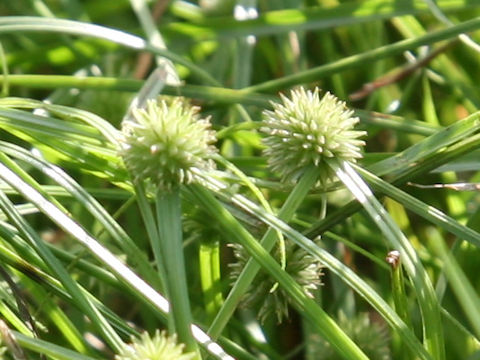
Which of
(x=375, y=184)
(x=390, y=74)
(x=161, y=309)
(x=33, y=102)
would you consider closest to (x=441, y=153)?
(x=375, y=184)

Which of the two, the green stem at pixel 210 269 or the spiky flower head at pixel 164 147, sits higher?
the spiky flower head at pixel 164 147

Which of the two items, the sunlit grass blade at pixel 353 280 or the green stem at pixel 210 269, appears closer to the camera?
the sunlit grass blade at pixel 353 280

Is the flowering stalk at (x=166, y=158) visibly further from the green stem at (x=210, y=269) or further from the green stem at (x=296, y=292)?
Result: the green stem at (x=210, y=269)

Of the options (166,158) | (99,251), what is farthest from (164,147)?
(99,251)

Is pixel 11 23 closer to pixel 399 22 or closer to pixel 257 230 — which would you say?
pixel 257 230

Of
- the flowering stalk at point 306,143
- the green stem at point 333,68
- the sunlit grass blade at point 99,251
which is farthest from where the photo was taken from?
the green stem at point 333,68

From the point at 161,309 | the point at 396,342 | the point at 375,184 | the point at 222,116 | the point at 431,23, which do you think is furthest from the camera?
the point at 431,23

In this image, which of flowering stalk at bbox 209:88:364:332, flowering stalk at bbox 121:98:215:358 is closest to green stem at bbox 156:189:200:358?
flowering stalk at bbox 121:98:215:358

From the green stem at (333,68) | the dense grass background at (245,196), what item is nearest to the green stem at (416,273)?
the dense grass background at (245,196)

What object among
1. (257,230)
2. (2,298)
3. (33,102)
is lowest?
(2,298)
